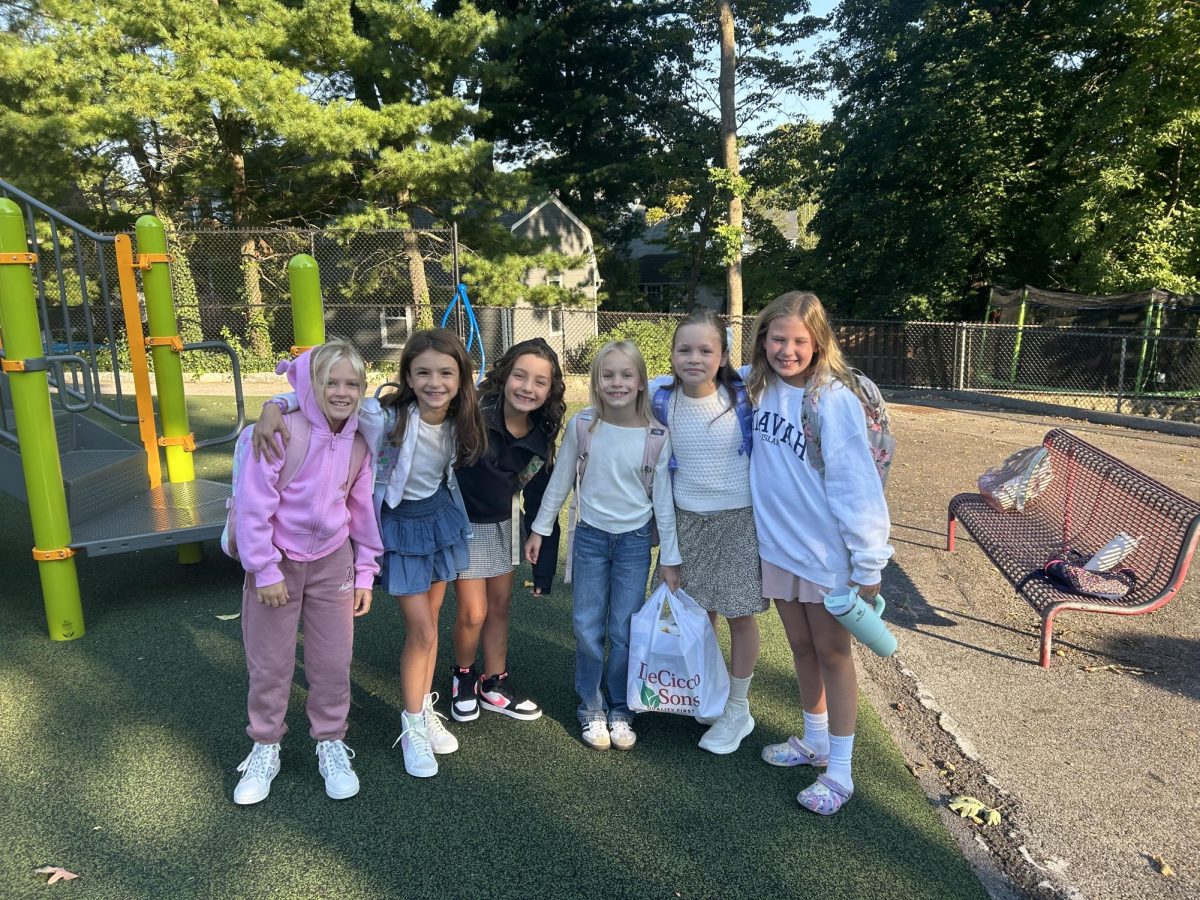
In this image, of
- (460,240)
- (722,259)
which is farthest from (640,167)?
(460,240)

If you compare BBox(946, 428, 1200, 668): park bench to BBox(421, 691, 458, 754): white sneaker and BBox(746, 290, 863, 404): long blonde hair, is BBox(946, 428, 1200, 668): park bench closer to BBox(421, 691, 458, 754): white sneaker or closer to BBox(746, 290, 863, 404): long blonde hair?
BBox(746, 290, 863, 404): long blonde hair

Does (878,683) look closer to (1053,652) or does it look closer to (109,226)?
(1053,652)

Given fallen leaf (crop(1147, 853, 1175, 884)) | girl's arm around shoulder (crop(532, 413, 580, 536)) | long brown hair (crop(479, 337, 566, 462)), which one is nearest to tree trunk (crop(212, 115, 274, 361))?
long brown hair (crop(479, 337, 566, 462))

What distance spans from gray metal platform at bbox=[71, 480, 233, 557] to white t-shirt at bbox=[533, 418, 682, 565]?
228 cm

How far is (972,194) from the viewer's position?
20.2 metres

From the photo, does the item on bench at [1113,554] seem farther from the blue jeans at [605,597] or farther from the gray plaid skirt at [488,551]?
the gray plaid skirt at [488,551]

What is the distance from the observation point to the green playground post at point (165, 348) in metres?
4.94

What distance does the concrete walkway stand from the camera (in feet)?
8.16

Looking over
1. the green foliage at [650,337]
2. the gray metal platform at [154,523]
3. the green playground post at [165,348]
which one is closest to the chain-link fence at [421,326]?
the green foliage at [650,337]

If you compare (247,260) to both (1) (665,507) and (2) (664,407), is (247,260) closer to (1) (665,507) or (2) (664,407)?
(2) (664,407)

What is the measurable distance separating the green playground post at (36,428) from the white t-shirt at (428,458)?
2130mm

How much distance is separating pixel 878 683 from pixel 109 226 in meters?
19.9

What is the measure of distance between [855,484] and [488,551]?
1.40 metres

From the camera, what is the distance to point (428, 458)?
285 centimetres
